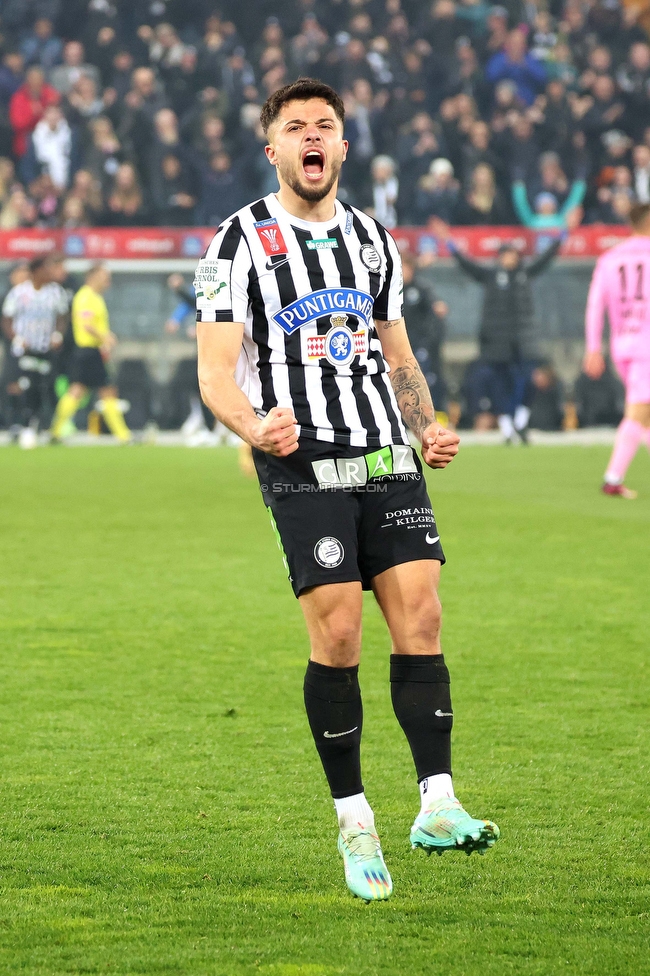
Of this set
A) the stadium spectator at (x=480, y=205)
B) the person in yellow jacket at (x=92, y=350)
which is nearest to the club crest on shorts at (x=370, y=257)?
the person in yellow jacket at (x=92, y=350)

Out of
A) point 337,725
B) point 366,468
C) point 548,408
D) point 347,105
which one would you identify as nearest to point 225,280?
point 366,468

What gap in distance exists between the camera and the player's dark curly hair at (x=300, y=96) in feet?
11.3

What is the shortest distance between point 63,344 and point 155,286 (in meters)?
1.46

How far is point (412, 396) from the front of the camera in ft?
11.8

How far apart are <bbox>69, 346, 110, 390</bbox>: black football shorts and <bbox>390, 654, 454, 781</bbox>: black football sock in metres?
14.7

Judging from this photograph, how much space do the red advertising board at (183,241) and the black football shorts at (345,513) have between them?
15.4m

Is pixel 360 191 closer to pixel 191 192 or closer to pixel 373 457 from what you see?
pixel 191 192

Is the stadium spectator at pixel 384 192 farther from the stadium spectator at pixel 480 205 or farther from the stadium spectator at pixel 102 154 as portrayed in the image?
the stadium spectator at pixel 102 154

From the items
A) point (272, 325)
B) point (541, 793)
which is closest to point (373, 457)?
point (272, 325)

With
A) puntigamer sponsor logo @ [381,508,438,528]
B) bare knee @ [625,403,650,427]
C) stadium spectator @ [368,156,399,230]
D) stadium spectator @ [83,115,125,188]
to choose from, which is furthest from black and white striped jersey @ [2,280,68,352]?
puntigamer sponsor logo @ [381,508,438,528]

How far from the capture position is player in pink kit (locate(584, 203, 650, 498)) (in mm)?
11156

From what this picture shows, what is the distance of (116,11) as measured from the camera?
21.9 m

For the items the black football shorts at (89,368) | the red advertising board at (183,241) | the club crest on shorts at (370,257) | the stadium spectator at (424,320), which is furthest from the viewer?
the red advertising board at (183,241)

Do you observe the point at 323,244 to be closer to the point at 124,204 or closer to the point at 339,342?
the point at 339,342
